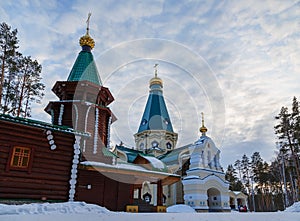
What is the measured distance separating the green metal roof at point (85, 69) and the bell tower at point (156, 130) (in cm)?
1746

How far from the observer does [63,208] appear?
6797 mm

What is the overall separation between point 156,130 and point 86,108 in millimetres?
19304

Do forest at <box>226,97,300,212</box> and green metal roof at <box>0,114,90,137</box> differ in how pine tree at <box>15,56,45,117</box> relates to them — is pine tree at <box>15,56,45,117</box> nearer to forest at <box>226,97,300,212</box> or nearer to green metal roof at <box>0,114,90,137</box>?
green metal roof at <box>0,114,90,137</box>

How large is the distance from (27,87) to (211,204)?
Result: 19552 millimetres

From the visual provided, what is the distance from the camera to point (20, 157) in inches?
344

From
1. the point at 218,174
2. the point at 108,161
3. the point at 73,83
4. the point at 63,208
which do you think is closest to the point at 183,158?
the point at 218,174

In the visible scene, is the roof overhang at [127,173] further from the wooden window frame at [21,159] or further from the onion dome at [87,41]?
the onion dome at [87,41]

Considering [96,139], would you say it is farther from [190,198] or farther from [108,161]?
[190,198]

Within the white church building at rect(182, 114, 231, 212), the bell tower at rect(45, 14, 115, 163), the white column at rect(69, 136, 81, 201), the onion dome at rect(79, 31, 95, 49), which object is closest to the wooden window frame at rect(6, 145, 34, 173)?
the white column at rect(69, 136, 81, 201)

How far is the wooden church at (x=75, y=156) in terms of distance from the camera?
8609 millimetres

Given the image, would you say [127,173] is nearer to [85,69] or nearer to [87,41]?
[85,69]

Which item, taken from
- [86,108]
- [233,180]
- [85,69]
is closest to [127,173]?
[86,108]

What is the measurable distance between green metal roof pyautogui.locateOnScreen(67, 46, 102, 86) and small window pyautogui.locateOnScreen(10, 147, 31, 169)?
6943 millimetres

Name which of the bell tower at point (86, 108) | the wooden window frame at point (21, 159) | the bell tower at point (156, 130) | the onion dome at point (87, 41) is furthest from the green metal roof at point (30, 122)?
the bell tower at point (156, 130)
